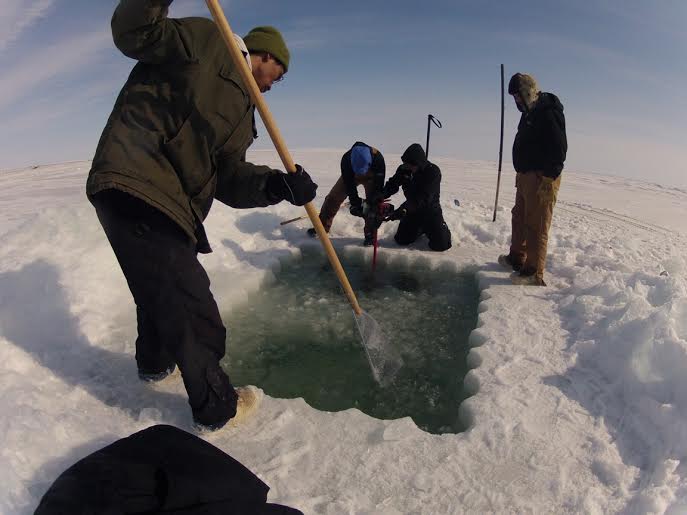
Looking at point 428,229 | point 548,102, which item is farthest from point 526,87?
point 428,229

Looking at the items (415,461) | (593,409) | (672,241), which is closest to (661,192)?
(672,241)

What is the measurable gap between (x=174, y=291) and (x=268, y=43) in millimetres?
1224

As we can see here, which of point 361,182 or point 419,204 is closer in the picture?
point 419,204

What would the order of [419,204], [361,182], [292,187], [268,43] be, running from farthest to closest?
[361,182]
[419,204]
[292,187]
[268,43]

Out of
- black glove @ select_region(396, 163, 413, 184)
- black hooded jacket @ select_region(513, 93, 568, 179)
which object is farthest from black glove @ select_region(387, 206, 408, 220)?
black hooded jacket @ select_region(513, 93, 568, 179)

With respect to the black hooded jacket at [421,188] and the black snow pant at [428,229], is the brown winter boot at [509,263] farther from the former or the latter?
the black hooded jacket at [421,188]

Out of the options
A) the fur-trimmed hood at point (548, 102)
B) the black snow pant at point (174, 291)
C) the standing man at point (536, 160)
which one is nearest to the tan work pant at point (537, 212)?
the standing man at point (536, 160)

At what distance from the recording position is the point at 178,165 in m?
1.85

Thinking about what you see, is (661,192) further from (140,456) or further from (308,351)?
(140,456)

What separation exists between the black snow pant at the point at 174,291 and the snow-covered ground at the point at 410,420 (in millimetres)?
291

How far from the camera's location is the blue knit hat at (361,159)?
512 cm

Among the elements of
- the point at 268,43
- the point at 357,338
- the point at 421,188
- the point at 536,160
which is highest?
the point at 268,43

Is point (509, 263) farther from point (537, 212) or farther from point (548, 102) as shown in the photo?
point (548, 102)

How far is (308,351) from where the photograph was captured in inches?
125
